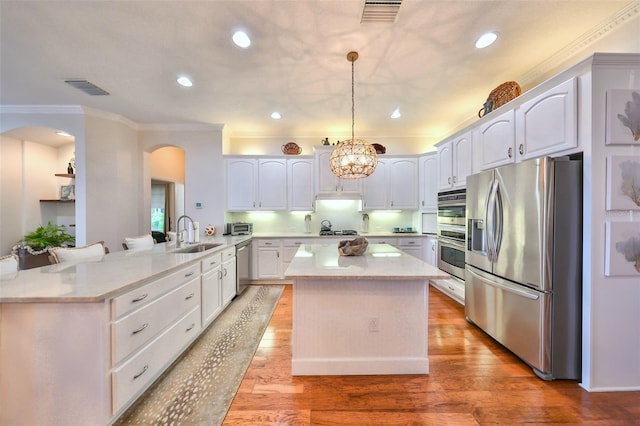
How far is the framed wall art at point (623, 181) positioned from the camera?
1721 millimetres

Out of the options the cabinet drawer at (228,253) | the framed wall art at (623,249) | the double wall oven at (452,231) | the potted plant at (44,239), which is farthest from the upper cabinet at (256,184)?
the framed wall art at (623,249)

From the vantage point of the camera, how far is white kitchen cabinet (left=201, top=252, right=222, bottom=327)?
261cm

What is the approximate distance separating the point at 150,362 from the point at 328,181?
365cm

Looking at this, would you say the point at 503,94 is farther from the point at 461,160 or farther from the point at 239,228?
the point at 239,228

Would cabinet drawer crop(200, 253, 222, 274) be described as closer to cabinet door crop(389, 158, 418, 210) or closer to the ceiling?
the ceiling

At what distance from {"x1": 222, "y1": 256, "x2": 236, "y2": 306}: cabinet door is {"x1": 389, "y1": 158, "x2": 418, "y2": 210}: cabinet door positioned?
3120mm

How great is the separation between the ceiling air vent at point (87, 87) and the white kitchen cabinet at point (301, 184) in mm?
2840

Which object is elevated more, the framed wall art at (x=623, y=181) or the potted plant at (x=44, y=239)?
the framed wall art at (x=623, y=181)

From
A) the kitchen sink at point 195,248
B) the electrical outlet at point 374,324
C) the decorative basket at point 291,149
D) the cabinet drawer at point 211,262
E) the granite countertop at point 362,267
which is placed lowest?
the electrical outlet at point 374,324

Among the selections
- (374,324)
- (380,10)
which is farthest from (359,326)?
(380,10)

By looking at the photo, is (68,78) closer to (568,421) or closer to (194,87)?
(194,87)

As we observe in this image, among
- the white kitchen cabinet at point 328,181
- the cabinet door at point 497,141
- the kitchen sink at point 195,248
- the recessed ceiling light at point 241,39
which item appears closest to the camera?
the recessed ceiling light at point 241,39

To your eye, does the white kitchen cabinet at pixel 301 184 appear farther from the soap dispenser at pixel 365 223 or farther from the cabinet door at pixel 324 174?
the soap dispenser at pixel 365 223

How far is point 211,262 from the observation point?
283cm
